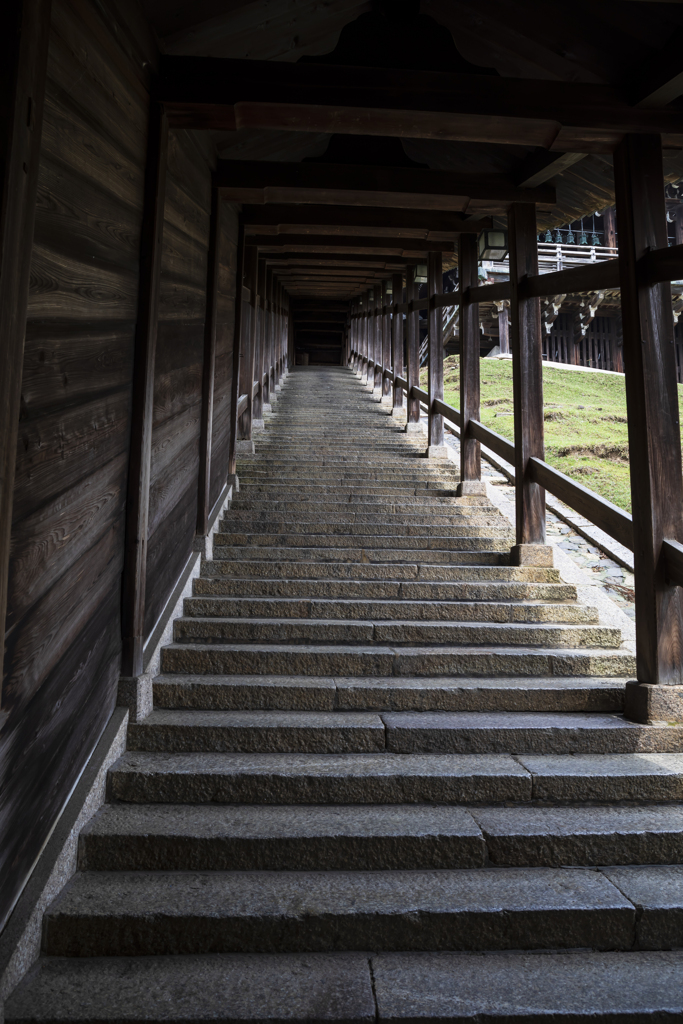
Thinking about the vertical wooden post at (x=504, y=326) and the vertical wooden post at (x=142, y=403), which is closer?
the vertical wooden post at (x=142, y=403)

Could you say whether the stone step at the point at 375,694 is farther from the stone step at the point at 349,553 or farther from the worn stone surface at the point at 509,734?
the stone step at the point at 349,553

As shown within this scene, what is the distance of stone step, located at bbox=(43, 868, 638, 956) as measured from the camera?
2.10 metres

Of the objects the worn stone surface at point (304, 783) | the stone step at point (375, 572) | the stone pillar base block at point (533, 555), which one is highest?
the stone pillar base block at point (533, 555)

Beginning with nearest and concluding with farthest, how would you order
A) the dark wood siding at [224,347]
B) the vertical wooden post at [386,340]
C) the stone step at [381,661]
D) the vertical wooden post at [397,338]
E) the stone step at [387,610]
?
the stone step at [381,661], the stone step at [387,610], the dark wood siding at [224,347], the vertical wooden post at [397,338], the vertical wooden post at [386,340]

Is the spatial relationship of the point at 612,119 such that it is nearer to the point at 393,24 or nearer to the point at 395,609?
the point at 393,24

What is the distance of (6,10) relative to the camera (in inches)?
66.1

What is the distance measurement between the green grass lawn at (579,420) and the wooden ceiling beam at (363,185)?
3.51m

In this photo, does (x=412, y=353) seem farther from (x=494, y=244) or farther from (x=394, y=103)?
(x=394, y=103)

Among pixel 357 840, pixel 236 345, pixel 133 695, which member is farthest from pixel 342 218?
pixel 357 840

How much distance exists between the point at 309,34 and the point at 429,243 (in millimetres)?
3862

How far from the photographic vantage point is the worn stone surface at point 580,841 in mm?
2445

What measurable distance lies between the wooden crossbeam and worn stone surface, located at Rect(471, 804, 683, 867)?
13.8 feet

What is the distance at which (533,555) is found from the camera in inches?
185

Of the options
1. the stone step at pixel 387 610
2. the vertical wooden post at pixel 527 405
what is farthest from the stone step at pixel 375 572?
the stone step at pixel 387 610
